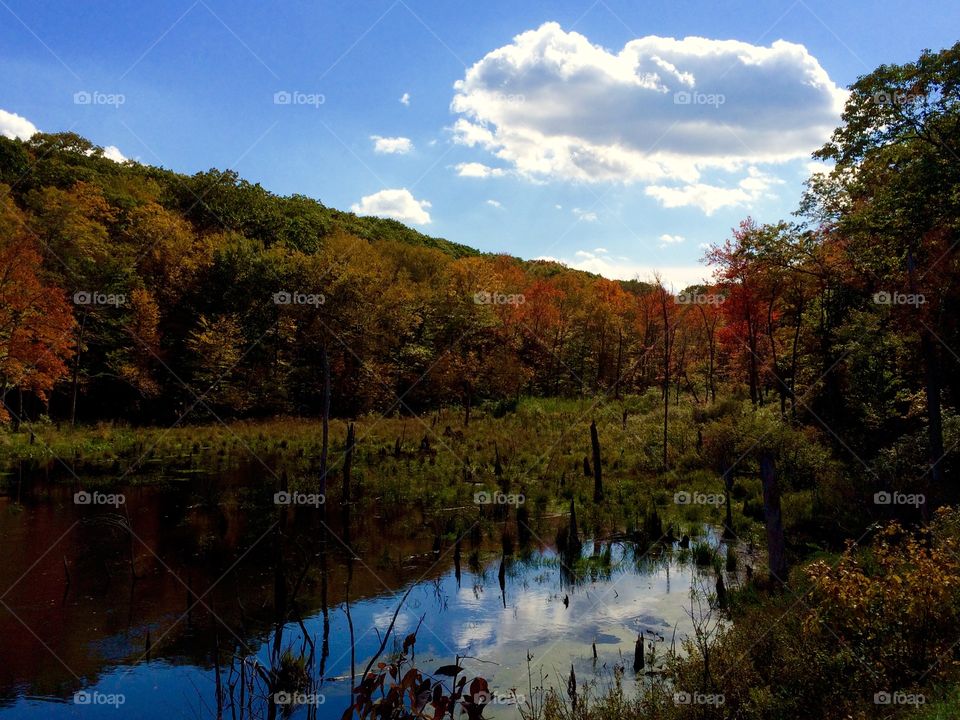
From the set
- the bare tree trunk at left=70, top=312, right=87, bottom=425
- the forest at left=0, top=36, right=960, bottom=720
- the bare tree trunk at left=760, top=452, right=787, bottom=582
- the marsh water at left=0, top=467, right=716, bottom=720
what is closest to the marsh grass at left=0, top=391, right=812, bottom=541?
the forest at left=0, top=36, right=960, bottom=720

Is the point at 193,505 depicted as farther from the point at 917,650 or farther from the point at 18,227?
the point at 18,227

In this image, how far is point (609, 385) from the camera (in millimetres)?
53500

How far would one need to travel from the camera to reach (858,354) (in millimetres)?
22922

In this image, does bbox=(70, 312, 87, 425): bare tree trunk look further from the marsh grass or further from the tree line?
the marsh grass

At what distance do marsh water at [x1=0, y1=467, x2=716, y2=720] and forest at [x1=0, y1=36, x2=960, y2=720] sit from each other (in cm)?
78

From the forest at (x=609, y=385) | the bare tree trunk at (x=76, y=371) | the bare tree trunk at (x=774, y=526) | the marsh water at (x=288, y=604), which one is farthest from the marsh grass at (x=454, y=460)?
the bare tree trunk at (x=774, y=526)

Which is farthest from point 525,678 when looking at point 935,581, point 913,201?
point 913,201

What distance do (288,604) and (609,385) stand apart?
43737 millimetres

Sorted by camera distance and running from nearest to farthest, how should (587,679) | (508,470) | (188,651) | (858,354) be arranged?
(587,679), (188,651), (858,354), (508,470)

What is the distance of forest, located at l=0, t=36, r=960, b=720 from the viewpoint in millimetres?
8930

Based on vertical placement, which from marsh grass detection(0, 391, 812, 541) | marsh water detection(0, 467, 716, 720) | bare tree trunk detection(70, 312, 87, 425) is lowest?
marsh water detection(0, 467, 716, 720)

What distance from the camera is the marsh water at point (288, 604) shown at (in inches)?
382

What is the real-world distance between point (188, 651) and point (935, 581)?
11079 mm

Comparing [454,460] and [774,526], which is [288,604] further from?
[454,460]
